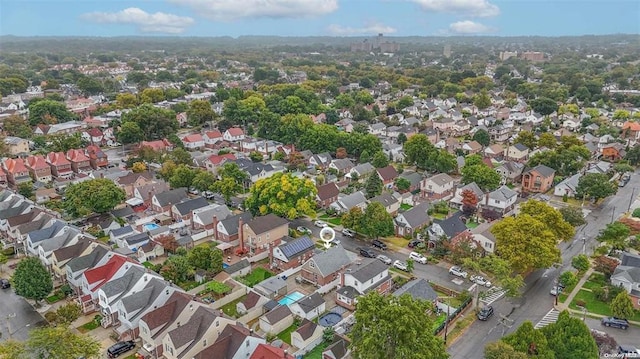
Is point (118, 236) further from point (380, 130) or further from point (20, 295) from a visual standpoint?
point (380, 130)

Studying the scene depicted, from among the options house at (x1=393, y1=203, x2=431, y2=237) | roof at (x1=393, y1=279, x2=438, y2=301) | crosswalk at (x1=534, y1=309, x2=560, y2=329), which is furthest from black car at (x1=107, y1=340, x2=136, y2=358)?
crosswalk at (x1=534, y1=309, x2=560, y2=329)

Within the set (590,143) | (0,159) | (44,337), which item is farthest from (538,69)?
(44,337)

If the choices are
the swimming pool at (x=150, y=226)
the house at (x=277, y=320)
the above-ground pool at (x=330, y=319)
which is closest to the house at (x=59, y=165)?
the swimming pool at (x=150, y=226)

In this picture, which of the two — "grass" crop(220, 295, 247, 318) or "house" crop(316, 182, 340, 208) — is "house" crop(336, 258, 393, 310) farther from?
"house" crop(316, 182, 340, 208)

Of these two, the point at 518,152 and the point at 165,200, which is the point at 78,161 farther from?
the point at 518,152

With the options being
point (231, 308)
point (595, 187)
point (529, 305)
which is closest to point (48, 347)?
point (231, 308)

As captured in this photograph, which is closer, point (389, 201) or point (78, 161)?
point (389, 201)

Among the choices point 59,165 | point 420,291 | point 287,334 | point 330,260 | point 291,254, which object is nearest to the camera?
point 287,334

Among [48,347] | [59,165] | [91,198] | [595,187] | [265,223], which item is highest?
[595,187]
